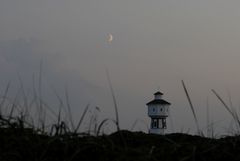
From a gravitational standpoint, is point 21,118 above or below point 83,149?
above

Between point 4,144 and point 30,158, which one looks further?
point 4,144

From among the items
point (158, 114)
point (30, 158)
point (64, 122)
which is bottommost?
point (30, 158)

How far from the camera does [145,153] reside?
3.19m

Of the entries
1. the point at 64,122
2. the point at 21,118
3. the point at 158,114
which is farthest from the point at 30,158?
the point at 158,114

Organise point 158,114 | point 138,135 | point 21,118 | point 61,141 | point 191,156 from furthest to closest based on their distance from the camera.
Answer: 1. point 158,114
2. point 138,135
3. point 21,118
4. point 61,141
5. point 191,156

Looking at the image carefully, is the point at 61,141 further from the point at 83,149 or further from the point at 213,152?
the point at 213,152

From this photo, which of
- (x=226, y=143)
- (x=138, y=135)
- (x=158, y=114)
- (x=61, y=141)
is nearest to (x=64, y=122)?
(x=61, y=141)

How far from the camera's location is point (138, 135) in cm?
412

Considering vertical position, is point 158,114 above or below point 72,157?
above

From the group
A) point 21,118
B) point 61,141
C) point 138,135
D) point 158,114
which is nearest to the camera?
point 61,141

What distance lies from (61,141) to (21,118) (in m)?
0.60

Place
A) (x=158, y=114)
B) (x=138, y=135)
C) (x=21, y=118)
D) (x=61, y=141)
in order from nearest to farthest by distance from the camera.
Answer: (x=61, y=141) → (x=21, y=118) → (x=138, y=135) → (x=158, y=114)

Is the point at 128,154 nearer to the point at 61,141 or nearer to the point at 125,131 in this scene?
the point at 61,141

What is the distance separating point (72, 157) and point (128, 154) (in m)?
0.33
